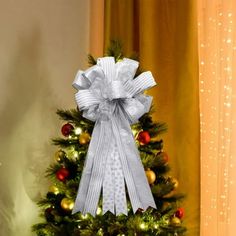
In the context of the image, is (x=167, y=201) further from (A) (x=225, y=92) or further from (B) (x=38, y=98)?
(B) (x=38, y=98)

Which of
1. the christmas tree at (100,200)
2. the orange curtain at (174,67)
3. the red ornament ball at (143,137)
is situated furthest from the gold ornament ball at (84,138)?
the orange curtain at (174,67)

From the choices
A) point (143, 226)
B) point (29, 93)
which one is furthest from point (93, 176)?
point (29, 93)

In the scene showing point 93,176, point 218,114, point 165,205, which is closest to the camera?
point 93,176

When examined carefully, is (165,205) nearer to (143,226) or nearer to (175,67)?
(143,226)

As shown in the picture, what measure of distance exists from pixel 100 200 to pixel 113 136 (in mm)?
180

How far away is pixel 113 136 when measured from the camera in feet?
3.71

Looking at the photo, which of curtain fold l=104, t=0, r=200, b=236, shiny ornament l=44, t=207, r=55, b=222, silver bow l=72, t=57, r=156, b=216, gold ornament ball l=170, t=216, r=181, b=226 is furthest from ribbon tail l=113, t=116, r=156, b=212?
curtain fold l=104, t=0, r=200, b=236

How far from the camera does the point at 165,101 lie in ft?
5.34

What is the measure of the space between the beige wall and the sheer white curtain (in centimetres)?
56

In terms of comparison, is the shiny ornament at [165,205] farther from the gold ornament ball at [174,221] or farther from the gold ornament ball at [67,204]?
the gold ornament ball at [67,204]

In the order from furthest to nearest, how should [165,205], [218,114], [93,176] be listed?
1. [218,114]
2. [165,205]
3. [93,176]

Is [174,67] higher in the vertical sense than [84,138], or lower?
higher

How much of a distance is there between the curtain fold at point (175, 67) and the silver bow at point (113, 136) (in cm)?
43

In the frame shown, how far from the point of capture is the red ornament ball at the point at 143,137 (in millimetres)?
1152
